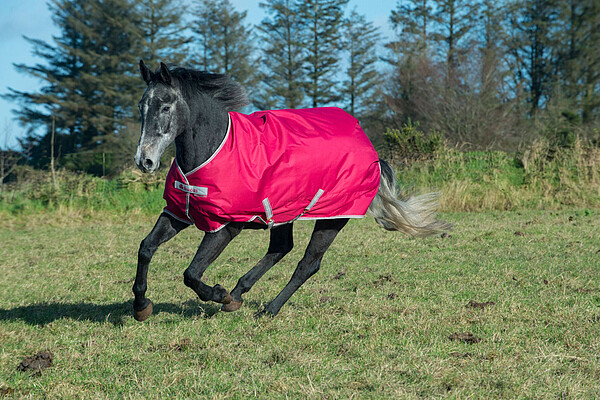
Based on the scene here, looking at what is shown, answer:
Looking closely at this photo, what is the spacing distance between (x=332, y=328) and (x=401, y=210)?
1575 millimetres

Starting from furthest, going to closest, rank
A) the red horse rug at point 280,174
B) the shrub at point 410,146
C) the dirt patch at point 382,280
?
1. the shrub at point 410,146
2. the dirt patch at point 382,280
3. the red horse rug at point 280,174

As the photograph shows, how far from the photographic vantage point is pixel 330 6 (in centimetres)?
3538

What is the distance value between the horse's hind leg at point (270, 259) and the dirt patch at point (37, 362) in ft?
4.96

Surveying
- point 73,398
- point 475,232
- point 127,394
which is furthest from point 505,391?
point 475,232

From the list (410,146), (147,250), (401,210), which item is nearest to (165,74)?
(147,250)

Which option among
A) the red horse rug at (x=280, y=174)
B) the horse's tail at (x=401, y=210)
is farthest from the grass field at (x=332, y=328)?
the red horse rug at (x=280, y=174)

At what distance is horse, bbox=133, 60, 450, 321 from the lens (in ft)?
11.9

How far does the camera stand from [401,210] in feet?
16.6

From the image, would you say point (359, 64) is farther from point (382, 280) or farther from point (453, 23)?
point (382, 280)

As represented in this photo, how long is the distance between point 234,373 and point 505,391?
4.91ft

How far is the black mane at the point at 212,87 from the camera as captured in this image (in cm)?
379

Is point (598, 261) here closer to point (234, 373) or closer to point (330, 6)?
point (234, 373)

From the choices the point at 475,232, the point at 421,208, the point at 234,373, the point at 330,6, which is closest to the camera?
the point at 234,373

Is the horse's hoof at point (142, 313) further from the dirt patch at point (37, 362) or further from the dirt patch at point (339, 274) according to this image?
the dirt patch at point (339, 274)
